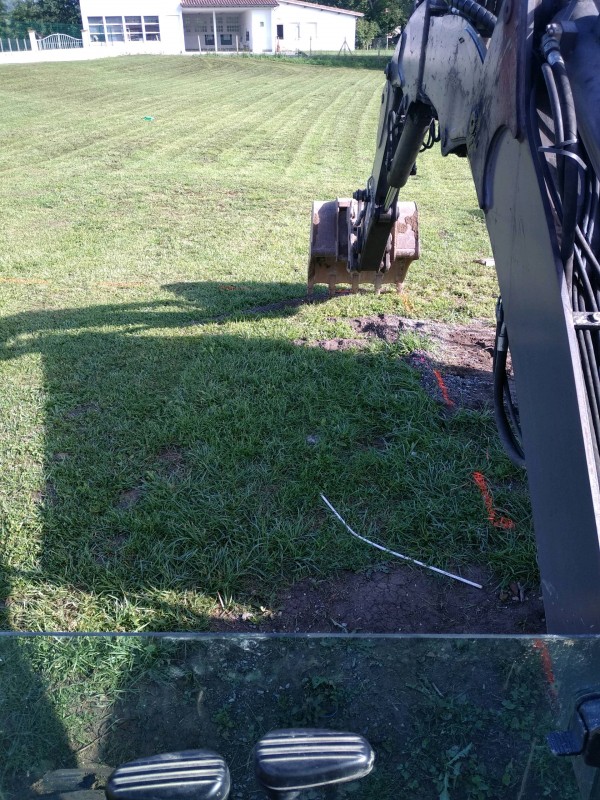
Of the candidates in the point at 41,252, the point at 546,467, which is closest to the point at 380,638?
the point at 546,467

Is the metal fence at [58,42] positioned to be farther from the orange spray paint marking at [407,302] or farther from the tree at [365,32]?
the orange spray paint marking at [407,302]

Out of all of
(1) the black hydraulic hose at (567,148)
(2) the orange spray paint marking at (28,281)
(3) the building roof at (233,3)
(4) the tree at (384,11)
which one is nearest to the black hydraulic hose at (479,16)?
(1) the black hydraulic hose at (567,148)

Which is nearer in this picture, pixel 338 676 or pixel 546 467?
pixel 338 676

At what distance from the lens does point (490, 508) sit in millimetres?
3756

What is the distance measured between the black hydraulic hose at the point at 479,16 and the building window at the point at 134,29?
2033 inches

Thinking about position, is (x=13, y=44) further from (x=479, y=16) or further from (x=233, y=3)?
(x=479, y=16)

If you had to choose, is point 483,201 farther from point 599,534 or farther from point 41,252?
point 41,252

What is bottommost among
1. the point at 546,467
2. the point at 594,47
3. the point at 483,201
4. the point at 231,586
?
the point at 231,586

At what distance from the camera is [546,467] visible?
1.69 m

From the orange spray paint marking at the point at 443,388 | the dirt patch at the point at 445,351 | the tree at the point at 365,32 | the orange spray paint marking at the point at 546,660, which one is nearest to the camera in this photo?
the orange spray paint marking at the point at 546,660

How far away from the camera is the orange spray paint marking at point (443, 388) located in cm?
477

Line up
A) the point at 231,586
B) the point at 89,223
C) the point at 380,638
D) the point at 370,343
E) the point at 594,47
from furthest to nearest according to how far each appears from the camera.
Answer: the point at 89,223 → the point at 370,343 → the point at 231,586 → the point at 594,47 → the point at 380,638

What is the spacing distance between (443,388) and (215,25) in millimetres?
53550

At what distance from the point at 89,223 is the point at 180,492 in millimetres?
7217
